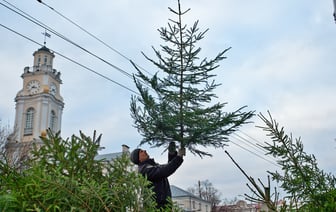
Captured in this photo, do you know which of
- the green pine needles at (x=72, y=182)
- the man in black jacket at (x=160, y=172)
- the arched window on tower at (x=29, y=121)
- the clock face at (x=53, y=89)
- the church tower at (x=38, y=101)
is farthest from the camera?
the clock face at (x=53, y=89)

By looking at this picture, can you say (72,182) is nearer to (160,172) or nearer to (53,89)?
(160,172)

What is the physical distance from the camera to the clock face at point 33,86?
40.5m

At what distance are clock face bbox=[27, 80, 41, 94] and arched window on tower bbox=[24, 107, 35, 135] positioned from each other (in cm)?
213

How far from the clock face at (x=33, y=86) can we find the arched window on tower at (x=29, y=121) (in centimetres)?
213

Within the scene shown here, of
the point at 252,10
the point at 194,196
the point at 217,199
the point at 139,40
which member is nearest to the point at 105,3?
the point at 139,40

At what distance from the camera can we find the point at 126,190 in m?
1.14

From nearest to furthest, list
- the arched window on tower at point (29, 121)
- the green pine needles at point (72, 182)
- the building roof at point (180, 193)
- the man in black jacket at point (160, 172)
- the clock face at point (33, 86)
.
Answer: the green pine needles at point (72, 182) → the man in black jacket at point (160, 172) → the arched window on tower at point (29, 121) → the clock face at point (33, 86) → the building roof at point (180, 193)

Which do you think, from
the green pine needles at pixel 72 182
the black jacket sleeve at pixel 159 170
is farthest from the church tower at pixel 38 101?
the green pine needles at pixel 72 182

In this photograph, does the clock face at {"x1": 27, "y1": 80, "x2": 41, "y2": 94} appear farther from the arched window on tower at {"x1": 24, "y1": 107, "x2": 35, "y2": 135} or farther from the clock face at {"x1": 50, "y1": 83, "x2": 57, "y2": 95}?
the arched window on tower at {"x1": 24, "y1": 107, "x2": 35, "y2": 135}

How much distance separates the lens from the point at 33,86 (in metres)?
41.4

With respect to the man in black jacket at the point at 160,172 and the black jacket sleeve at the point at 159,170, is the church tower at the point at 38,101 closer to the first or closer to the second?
the man in black jacket at the point at 160,172

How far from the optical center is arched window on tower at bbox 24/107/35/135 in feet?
123

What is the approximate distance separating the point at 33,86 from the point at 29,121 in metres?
4.76

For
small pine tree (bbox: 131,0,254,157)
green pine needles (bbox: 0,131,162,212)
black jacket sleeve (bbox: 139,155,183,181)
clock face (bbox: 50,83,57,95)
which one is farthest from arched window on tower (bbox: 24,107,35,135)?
green pine needles (bbox: 0,131,162,212)
